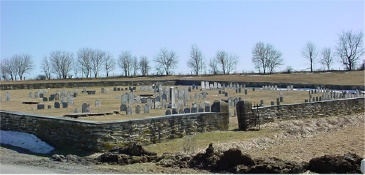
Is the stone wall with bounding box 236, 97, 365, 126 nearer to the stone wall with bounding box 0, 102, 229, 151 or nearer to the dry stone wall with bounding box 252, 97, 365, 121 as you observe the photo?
the dry stone wall with bounding box 252, 97, 365, 121

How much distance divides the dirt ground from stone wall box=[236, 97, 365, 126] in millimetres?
485

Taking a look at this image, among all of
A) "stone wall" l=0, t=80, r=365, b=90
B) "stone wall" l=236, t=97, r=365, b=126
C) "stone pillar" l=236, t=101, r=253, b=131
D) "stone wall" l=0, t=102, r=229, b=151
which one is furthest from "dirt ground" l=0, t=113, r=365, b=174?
"stone wall" l=0, t=80, r=365, b=90

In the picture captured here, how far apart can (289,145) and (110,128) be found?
6.83 m

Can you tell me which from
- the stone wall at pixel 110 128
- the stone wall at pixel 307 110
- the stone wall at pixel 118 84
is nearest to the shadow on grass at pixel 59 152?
the stone wall at pixel 110 128

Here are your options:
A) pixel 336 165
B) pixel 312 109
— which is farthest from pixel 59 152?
pixel 312 109

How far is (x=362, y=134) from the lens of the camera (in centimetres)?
2089

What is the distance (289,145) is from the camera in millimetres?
17719

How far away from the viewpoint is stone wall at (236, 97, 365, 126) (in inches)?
842

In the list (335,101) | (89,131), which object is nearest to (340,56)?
(335,101)

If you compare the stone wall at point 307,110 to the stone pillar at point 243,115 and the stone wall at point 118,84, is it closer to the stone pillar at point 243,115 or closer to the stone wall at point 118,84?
the stone pillar at point 243,115

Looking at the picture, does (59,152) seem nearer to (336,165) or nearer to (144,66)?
(336,165)

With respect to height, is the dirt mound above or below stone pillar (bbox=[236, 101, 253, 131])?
below

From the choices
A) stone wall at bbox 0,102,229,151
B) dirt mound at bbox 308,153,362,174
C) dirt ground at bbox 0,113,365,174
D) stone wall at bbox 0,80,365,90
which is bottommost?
dirt ground at bbox 0,113,365,174

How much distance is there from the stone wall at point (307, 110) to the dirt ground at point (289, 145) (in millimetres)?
485
